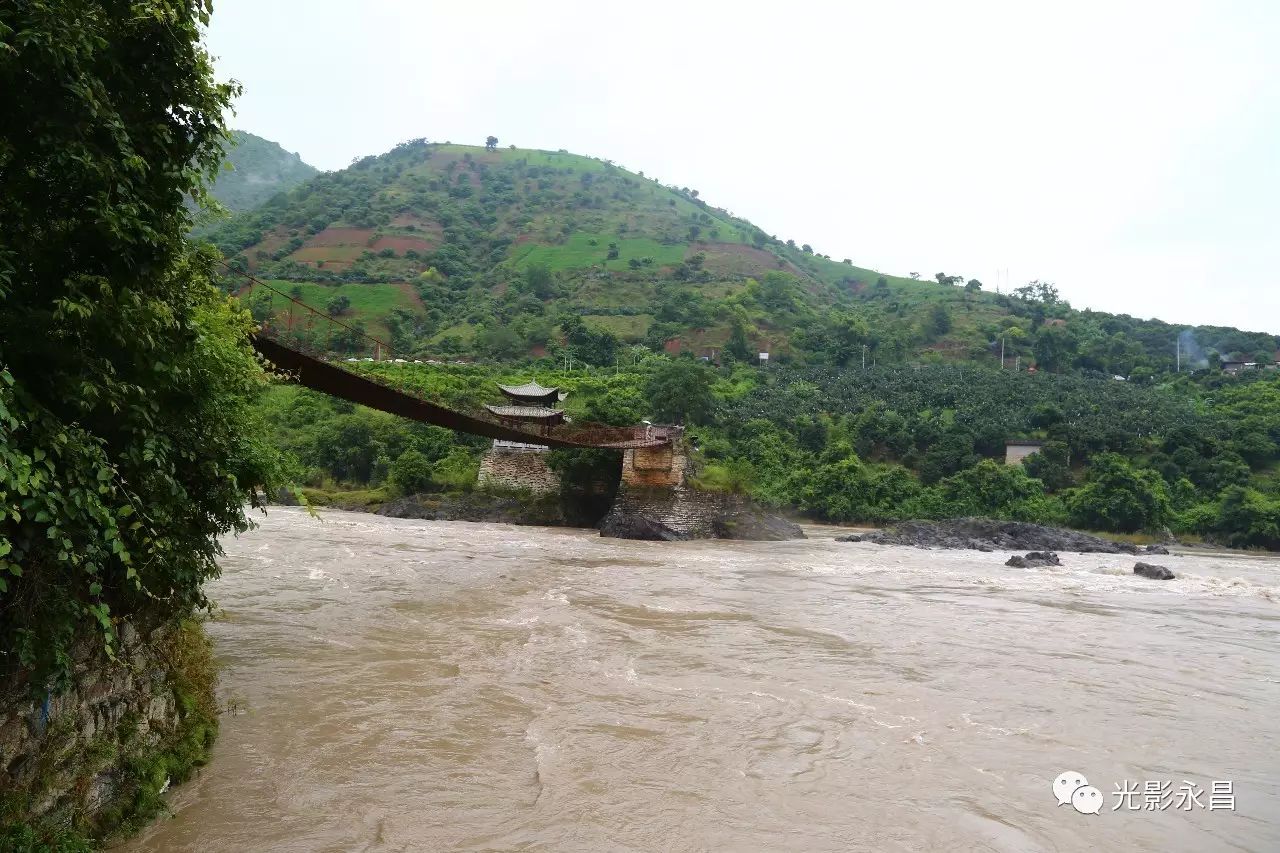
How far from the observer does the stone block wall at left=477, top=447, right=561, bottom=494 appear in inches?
1017

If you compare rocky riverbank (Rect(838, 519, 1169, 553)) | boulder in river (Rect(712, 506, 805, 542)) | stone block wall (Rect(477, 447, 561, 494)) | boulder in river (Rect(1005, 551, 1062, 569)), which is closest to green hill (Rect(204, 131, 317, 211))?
stone block wall (Rect(477, 447, 561, 494))

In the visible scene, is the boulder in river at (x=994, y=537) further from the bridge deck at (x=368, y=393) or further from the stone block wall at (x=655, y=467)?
the bridge deck at (x=368, y=393)

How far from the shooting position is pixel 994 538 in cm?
2419

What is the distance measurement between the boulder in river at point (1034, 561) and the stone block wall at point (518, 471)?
44.0 ft

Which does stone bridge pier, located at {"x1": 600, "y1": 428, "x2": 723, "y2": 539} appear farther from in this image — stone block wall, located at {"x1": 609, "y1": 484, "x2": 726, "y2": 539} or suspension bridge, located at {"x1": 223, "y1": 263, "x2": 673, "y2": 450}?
suspension bridge, located at {"x1": 223, "y1": 263, "x2": 673, "y2": 450}

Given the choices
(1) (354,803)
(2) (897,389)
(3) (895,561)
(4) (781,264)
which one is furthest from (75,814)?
(4) (781,264)

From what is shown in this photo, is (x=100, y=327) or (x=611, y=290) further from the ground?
(x=611, y=290)

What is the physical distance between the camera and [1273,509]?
2605 cm

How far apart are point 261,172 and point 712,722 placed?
14764cm

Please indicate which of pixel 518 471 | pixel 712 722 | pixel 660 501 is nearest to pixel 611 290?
pixel 518 471

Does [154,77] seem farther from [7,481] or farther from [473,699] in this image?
[473,699]

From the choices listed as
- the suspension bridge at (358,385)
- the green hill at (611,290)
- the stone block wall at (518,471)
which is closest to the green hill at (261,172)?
the green hill at (611,290)

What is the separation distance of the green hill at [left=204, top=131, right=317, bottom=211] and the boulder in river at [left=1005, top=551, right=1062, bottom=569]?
117822 millimetres

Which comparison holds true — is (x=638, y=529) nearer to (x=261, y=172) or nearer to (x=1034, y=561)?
(x=1034, y=561)
